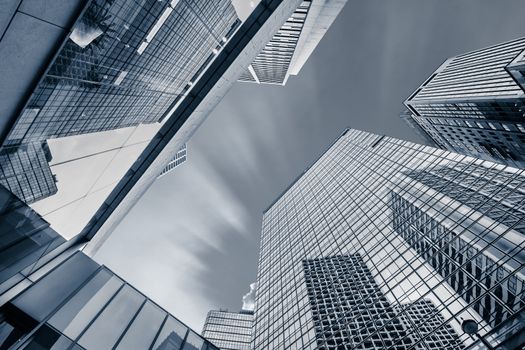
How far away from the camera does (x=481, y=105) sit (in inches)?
2884

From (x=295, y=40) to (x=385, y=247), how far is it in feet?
180

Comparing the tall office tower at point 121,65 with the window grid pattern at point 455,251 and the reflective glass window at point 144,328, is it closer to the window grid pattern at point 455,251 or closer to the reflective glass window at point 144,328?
the reflective glass window at point 144,328

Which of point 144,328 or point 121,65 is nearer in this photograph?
point 144,328

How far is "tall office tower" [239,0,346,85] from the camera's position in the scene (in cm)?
4262

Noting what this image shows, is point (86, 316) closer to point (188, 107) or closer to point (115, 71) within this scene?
point (188, 107)

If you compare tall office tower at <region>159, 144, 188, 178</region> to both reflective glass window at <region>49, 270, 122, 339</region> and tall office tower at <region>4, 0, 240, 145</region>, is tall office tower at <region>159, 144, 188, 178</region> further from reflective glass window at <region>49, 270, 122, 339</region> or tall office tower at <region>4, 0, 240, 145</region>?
reflective glass window at <region>49, 270, 122, 339</region>

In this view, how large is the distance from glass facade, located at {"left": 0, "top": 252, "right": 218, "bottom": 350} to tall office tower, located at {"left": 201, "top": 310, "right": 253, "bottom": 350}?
477 ft

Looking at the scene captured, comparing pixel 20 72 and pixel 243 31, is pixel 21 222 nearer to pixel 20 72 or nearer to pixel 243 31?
pixel 20 72

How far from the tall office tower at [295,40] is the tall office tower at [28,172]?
3841 cm

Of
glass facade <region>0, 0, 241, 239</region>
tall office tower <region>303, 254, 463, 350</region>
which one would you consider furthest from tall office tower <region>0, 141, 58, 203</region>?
tall office tower <region>303, 254, 463, 350</region>

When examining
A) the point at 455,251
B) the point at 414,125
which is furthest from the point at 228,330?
the point at 414,125

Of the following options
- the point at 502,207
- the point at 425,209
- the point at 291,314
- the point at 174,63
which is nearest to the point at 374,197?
the point at 425,209

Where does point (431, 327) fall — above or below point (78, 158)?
above

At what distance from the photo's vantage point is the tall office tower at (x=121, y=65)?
949 cm
